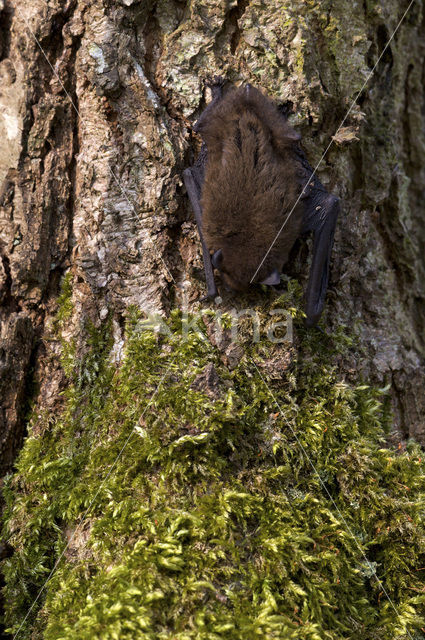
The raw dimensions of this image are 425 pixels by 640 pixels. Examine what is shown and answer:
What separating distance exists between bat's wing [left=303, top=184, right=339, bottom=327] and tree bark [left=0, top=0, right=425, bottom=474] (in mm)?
154

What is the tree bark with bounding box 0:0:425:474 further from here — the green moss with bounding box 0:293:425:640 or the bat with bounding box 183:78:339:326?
the green moss with bounding box 0:293:425:640

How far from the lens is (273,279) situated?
262cm

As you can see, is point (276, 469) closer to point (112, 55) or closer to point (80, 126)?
point (80, 126)

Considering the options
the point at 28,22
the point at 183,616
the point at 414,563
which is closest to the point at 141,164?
the point at 28,22

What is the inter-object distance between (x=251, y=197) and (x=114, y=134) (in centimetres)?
82

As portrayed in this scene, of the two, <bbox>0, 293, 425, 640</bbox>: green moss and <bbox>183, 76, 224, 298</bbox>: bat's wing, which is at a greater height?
<bbox>183, 76, 224, 298</bbox>: bat's wing

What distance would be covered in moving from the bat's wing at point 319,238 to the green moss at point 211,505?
0.65 ft

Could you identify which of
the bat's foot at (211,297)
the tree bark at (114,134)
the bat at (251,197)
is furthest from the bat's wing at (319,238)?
the bat's foot at (211,297)

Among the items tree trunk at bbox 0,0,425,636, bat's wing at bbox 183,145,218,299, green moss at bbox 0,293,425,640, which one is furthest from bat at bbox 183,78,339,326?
green moss at bbox 0,293,425,640

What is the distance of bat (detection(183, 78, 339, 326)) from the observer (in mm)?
2695

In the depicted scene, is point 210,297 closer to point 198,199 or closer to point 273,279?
point 273,279

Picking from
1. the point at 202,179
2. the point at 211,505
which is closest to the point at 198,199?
the point at 202,179

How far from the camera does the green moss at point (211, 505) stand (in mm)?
2061

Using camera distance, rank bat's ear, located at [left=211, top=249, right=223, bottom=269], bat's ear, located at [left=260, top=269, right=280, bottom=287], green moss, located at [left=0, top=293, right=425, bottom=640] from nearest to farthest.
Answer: green moss, located at [left=0, top=293, right=425, bottom=640]
bat's ear, located at [left=260, top=269, right=280, bottom=287]
bat's ear, located at [left=211, top=249, right=223, bottom=269]
